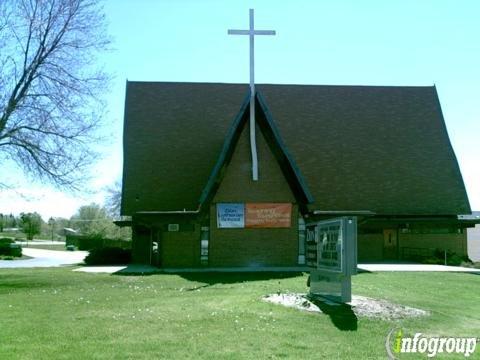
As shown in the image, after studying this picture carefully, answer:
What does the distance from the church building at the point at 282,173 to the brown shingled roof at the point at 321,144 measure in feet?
0.21

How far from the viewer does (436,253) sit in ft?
108

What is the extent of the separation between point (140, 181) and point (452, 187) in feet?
59.4

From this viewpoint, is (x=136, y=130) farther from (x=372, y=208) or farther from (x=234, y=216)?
(x=372, y=208)

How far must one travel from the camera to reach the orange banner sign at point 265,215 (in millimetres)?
27562

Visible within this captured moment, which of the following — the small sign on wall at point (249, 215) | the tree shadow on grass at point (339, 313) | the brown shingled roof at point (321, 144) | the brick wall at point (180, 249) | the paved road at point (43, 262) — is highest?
the brown shingled roof at point (321, 144)

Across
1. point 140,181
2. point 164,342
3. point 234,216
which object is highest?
point 140,181

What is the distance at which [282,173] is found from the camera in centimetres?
2767

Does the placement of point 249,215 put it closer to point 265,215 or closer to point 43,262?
point 265,215

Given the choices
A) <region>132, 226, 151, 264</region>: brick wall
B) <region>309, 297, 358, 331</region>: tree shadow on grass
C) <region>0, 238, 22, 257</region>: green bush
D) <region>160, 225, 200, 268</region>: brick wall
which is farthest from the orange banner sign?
<region>0, 238, 22, 257</region>: green bush

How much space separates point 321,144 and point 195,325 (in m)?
25.7

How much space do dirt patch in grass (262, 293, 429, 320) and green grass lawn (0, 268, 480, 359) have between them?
1.09 feet

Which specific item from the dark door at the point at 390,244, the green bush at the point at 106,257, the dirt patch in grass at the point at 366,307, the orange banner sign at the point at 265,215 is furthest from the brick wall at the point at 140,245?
the dirt patch in grass at the point at 366,307

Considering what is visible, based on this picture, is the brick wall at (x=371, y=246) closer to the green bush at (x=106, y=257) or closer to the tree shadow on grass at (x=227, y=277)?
the tree shadow on grass at (x=227, y=277)

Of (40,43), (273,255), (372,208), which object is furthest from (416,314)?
(372,208)
